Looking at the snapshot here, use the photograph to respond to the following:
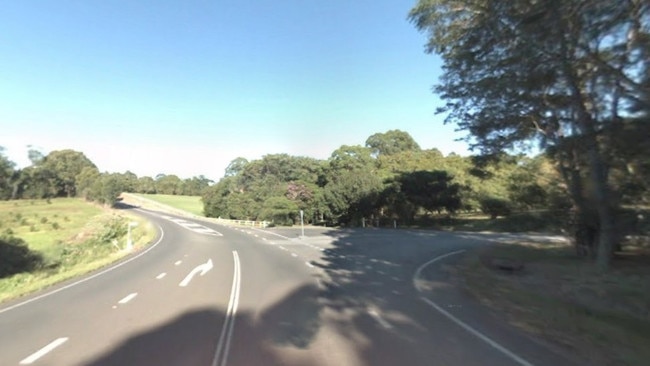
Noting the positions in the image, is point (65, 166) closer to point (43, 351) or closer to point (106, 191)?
point (106, 191)

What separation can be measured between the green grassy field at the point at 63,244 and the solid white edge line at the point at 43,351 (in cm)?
774

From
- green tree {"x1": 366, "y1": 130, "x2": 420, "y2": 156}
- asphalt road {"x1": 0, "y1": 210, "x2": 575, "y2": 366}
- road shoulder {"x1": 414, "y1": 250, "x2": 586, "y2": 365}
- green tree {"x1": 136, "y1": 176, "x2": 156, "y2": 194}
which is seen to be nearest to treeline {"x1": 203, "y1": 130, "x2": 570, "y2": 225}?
road shoulder {"x1": 414, "y1": 250, "x2": 586, "y2": 365}

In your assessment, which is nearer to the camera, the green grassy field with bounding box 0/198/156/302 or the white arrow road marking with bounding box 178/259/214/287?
the white arrow road marking with bounding box 178/259/214/287

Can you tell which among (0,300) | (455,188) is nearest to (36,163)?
(455,188)

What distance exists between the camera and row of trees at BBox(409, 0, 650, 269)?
13.1 metres

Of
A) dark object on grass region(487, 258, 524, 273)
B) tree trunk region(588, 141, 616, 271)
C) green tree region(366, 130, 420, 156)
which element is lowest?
dark object on grass region(487, 258, 524, 273)

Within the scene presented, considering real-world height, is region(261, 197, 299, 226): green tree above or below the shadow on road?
above

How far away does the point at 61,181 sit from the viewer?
523ft

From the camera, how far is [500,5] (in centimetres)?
1628

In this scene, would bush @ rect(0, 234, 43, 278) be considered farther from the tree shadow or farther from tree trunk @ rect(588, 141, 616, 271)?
tree trunk @ rect(588, 141, 616, 271)

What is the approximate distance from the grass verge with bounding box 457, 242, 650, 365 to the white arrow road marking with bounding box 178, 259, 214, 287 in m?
9.08

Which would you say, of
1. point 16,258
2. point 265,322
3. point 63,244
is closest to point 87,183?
point 63,244

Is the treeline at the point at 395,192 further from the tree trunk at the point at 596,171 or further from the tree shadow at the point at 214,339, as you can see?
the tree shadow at the point at 214,339

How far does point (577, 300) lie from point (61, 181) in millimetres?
173777
